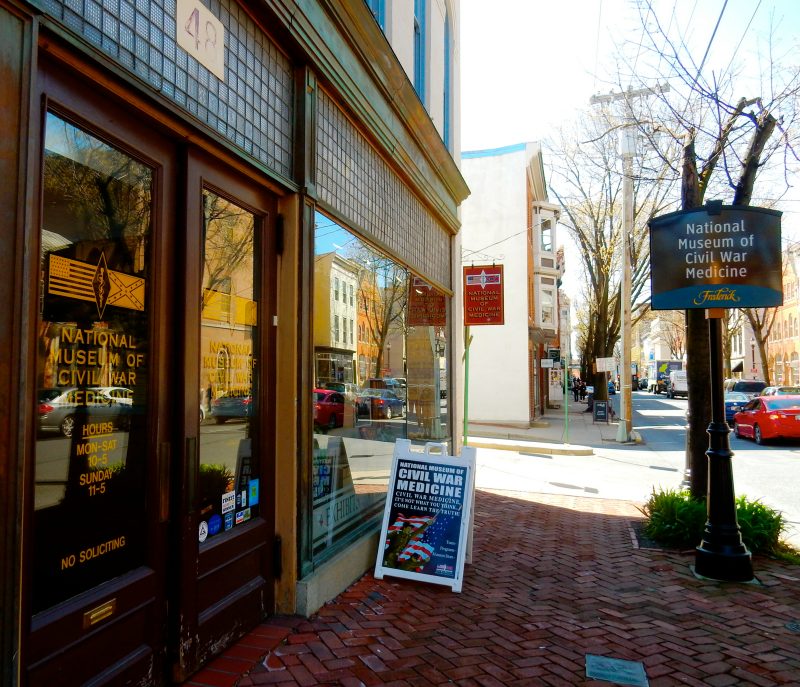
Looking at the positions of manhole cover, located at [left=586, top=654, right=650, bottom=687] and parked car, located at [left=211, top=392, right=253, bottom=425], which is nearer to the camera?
manhole cover, located at [left=586, top=654, right=650, bottom=687]

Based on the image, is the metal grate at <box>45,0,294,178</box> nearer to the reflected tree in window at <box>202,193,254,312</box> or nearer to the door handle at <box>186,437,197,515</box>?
the reflected tree in window at <box>202,193,254,312</box>

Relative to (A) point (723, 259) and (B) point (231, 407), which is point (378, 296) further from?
(A) point (723, 259)

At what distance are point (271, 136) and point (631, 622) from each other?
423 centimetres

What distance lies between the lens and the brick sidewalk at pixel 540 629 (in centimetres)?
354

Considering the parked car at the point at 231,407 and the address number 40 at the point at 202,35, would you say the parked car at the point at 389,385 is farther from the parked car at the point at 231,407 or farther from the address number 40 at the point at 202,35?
the address number 40 at the point at 202,35

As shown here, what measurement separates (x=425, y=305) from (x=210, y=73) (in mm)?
5213

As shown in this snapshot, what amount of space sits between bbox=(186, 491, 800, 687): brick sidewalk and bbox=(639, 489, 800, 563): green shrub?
0.80ft

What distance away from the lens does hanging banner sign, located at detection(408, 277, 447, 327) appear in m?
7.85

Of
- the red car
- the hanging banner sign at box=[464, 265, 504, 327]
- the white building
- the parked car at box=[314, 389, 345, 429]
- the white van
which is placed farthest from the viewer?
the white van

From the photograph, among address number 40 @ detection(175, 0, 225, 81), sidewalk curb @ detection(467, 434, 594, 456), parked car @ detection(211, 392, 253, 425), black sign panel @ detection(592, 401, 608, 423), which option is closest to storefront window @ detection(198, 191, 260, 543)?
parked car @ detection(211, 392, 253, 425)

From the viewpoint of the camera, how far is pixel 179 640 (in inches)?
126

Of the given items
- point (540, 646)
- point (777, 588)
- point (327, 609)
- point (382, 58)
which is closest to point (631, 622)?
point (540, 646)

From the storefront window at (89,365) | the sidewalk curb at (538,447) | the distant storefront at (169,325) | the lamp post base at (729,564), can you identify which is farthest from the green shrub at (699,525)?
the sidewalk curb at (538,447)

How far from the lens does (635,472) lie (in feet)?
42.8
